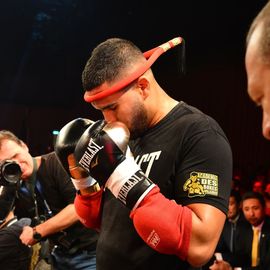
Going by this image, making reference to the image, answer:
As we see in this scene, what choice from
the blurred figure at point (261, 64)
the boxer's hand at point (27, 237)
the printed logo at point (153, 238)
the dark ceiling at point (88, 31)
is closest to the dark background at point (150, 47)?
the dark ceiling at point (88, 31)

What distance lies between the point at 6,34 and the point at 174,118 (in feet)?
26.5

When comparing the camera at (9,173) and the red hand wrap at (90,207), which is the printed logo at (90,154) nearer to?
the red hand wrap at (90,207)

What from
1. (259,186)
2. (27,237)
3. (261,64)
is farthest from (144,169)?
(259,186)

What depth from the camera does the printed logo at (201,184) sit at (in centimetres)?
117

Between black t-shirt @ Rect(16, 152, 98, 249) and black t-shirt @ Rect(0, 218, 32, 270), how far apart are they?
0.62 feet

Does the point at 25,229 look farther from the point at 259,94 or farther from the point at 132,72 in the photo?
the point at 259,94

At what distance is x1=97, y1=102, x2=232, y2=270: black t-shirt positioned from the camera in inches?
47.0

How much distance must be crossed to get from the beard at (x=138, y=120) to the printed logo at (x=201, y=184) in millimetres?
248

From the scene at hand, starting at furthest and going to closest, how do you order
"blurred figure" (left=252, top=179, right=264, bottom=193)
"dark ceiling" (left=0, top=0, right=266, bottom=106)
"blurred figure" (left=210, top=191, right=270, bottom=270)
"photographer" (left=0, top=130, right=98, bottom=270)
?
1. "dark ceiling" (left=0, top=0, right=266, bottom=106)
2. "blurred figure" (left=252, top=179, right=264, bottom=193)
3. "blurred figure" (left=210, top=191, right=270, bottom=270)
4. "photographer" (left=0, top=130, right=98, bottom=270)

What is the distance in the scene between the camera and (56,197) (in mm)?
2355

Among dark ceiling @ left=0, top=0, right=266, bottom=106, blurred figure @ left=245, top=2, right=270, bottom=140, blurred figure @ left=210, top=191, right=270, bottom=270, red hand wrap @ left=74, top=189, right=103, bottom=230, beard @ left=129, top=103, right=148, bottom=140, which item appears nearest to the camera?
blurred figure @ left=245, top=2, right=270, bottom=140

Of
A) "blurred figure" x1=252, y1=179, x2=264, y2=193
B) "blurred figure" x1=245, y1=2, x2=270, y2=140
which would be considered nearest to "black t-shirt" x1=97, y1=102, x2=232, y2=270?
"blurred figure" x1=245, y1=2, x2=270, y2=140

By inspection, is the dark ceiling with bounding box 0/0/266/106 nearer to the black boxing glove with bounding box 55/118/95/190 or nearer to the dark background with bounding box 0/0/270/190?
the dark background with bounding box 0/0/270/190

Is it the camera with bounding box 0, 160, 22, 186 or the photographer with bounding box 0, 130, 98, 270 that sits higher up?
the camera with bounding box 0, 160, 22, 186
